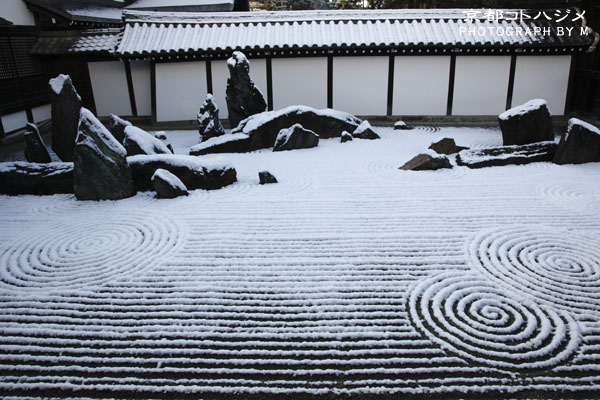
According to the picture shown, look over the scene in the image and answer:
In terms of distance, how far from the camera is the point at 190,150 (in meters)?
10.8

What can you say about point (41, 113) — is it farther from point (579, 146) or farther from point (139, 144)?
point (579, 146)

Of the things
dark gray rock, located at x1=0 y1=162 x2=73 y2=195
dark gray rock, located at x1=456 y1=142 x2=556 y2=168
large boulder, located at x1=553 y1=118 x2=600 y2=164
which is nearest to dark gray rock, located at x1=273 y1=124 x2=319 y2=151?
dark gray rock, located at x1=456 y1=142 x2=556 y2=168

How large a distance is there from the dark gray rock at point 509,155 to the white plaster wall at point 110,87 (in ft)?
38.7

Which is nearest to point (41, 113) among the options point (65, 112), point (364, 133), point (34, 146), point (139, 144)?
point (65, 112)

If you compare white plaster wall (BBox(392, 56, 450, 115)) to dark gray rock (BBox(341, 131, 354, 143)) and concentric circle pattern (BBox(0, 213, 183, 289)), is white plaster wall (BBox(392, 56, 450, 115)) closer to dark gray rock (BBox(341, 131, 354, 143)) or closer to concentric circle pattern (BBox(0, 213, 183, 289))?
dark gray rock (BBox(341, 131, 354, 143))

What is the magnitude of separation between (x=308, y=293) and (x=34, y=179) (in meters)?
6.52

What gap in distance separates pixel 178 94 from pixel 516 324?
1326 cm

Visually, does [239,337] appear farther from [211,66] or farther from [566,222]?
[211,66]

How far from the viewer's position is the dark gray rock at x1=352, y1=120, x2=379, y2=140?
12.0m

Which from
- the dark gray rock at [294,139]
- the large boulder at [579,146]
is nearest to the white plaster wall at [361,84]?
the dark gray rock at [294,139]

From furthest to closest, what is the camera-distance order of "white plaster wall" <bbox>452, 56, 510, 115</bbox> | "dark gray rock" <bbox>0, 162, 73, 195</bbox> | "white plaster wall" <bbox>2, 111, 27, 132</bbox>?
"white plaster wall" <bbox>452, 56, 510, 115</bbox>, "white plaster wall" <bbox>2, 111, 27, 132</bbox>, "dark gray rock" <bbox>0, 162, 73, 195</bbox>

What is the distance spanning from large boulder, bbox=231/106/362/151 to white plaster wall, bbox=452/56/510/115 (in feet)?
13.0

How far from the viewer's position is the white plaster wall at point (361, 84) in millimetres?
13797

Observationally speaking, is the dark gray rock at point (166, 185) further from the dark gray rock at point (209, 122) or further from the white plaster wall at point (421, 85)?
the white plaster wall at point (421, 85)
